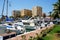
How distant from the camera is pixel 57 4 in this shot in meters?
29.8

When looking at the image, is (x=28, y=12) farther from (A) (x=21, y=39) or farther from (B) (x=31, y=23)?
(A) (x=21, y=39)

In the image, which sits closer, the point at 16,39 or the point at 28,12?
the point at 16,39

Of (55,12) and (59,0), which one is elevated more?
(59,0)

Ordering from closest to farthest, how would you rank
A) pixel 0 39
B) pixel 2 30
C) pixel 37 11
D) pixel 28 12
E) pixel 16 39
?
pixel 16 39 < pixel 0 39 < pixel 2 30 < pixel 37 11 < pixel 28 12

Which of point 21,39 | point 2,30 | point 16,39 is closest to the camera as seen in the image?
point 16,39

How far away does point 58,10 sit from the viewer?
2961cm

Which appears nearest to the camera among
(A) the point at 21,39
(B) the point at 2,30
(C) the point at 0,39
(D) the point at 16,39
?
(D) the point at 16,39

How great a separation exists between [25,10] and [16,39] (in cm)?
10677

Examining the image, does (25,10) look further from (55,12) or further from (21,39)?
(21,39)

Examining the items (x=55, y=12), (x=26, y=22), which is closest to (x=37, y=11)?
(x=26, y=22)

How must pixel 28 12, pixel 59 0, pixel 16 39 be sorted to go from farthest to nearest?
pixel 28 12, pixel 59 0, pixel 16 39

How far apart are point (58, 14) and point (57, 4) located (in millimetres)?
2110

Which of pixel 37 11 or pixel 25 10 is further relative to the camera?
pixel 25 10

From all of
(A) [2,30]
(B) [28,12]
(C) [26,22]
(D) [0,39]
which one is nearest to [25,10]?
(B) [28,12]
